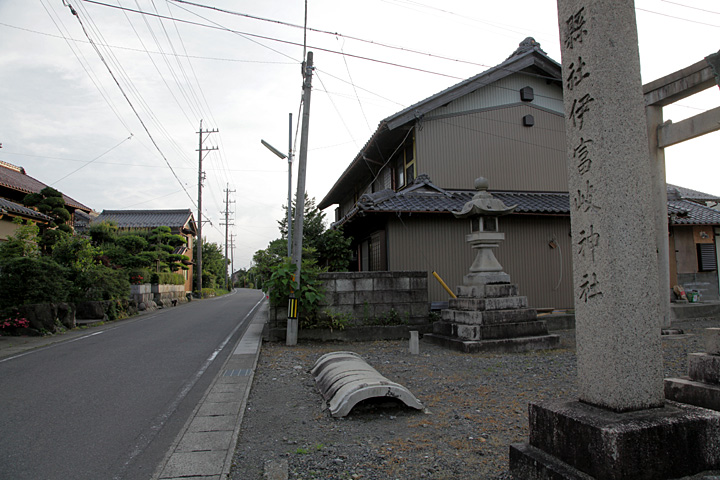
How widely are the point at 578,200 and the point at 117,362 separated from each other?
9.15m

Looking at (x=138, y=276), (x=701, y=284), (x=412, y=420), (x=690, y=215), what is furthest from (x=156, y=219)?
(x=412, y=420)

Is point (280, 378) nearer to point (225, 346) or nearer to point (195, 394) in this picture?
point (195, 394)

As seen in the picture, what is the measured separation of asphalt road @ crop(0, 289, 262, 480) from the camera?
407cm

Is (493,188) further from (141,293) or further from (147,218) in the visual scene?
(147,218)

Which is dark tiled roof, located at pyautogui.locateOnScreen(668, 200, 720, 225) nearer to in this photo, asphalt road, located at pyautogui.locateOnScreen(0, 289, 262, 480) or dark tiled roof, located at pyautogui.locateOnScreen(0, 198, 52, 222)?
asphalt road, located at pyautogui.locateOnScreen(0, 289, 262, 480)

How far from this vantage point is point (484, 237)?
10.5 meters

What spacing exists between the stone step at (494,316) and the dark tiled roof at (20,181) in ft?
70.0

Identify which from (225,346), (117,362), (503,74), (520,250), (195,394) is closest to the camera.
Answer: (195,394)

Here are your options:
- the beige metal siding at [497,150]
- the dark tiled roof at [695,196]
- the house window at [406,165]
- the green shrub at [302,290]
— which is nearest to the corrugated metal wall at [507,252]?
the beige metal siding at [497,150]

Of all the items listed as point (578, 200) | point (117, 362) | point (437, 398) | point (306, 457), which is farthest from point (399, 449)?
point (117, 362)

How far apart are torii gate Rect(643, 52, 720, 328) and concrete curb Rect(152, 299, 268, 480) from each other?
9.82 meters

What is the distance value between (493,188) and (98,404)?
1319cm

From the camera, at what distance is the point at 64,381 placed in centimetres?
722

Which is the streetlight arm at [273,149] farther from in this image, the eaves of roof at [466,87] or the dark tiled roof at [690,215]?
the dark tiled roof at [690,215]
